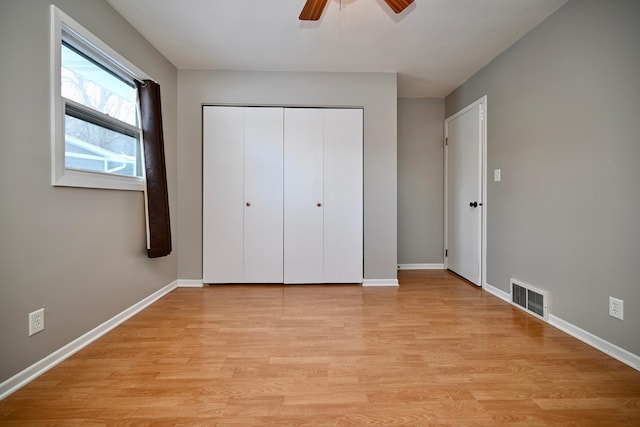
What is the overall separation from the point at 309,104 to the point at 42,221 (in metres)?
2.60

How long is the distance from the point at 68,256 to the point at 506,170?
3615 millimetres

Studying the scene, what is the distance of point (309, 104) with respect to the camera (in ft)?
11.4

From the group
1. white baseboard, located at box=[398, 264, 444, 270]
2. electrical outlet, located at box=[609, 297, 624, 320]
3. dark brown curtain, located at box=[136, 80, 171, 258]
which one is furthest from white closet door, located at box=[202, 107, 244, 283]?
electrical outlet, located at box=[609, 297, 624, 320]

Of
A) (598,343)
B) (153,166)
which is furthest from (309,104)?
(598,343)

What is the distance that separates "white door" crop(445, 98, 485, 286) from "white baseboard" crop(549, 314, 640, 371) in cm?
111

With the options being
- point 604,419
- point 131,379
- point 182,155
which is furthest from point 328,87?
point 604,419

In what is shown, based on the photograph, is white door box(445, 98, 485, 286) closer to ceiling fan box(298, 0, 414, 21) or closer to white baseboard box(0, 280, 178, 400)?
ceiling fan box(298, 0, 414, 21)

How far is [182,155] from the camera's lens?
3457 mm

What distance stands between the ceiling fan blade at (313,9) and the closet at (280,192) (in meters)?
1.50

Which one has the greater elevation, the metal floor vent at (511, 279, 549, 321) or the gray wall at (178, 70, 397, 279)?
the gray wall at (178, 70, 397, 279)

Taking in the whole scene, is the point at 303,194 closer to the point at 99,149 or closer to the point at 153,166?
the point at 153,166

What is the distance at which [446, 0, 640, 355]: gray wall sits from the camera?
185cm

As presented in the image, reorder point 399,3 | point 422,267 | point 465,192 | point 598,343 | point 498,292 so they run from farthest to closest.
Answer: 1. point 422,267
2. point 465,192
3. point 498,292
4. point 598,343
5. point 399,3

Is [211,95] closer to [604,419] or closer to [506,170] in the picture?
[506,170]
